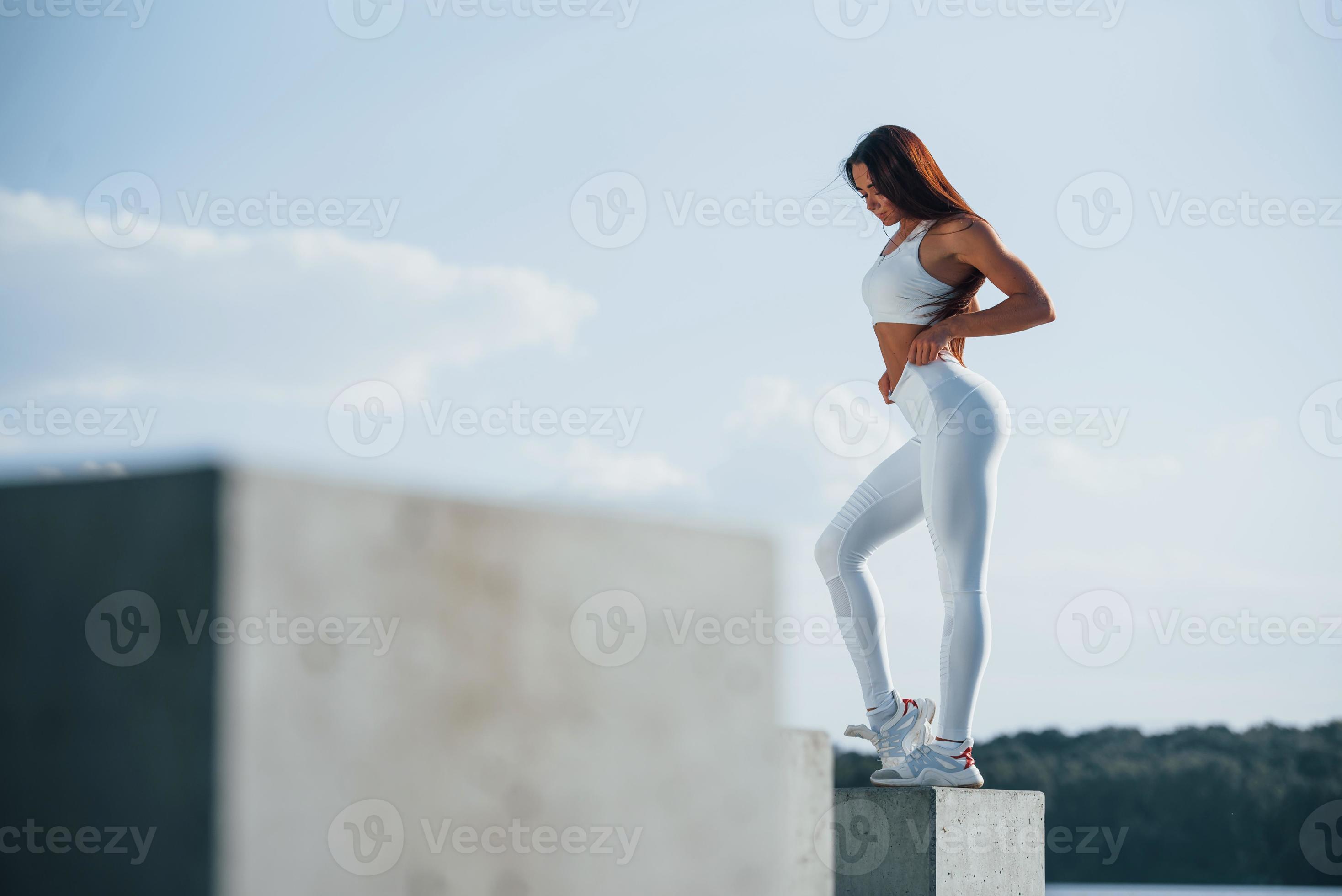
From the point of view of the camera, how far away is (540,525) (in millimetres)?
1994

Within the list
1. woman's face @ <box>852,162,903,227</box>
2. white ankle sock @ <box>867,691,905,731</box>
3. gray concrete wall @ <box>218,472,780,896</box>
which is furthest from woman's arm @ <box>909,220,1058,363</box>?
gray concrete wall @ <box>218,472,780,896</box>

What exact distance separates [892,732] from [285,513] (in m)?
2.89

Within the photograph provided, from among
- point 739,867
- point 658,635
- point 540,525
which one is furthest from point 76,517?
point 739,867

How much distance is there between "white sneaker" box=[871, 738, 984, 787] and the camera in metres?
3.94

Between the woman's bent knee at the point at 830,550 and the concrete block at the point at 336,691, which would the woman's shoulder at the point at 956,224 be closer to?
the woman's bent knee at the point at 830,550

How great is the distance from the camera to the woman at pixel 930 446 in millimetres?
3934

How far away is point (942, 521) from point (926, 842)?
0.99 m

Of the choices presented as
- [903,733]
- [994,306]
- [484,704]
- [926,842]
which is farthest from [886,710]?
[484,704]

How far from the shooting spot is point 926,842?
3.75 metres

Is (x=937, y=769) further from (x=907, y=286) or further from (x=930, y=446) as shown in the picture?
(x=907, y=286)

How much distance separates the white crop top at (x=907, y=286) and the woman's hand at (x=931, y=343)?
115 millimetres

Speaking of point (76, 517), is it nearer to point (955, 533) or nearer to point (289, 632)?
point (289, 632)

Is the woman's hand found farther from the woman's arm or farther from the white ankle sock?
the white ankle sock

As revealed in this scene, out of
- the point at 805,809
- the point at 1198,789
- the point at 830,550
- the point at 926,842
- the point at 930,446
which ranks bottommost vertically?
the point at 1198,789
